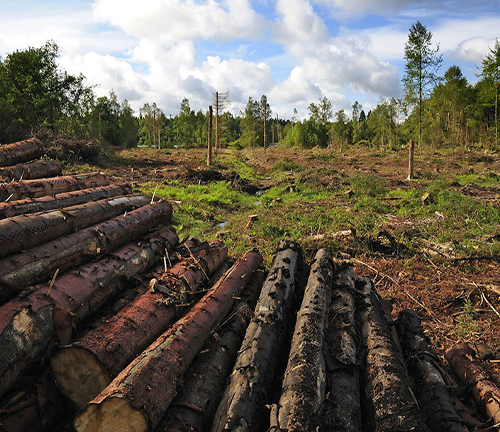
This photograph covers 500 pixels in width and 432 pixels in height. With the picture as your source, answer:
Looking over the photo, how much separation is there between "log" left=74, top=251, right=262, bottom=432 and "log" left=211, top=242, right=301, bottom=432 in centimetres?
42

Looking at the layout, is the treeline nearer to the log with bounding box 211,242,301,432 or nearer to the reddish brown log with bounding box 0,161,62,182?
the reddish brown log with bounding box 0,161,62,182

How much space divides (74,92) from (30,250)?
78.0 feet

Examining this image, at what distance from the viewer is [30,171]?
7062 mm

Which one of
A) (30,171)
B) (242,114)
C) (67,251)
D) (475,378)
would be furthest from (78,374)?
(242,114)

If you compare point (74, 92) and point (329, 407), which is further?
point (74, 92)

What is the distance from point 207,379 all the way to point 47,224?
276cm

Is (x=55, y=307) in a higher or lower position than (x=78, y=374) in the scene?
higher

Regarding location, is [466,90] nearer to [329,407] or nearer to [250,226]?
[250,226]

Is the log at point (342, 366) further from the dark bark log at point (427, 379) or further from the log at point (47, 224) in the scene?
the log at point (47, 224)

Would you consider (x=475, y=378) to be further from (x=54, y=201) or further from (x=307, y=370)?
(x=54, y=201)

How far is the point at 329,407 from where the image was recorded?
250cm

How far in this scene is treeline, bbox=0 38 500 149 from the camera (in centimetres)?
2038

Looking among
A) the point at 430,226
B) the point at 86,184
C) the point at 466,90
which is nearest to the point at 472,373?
the point at 430,226

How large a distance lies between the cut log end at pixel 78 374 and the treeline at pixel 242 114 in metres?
19.1
